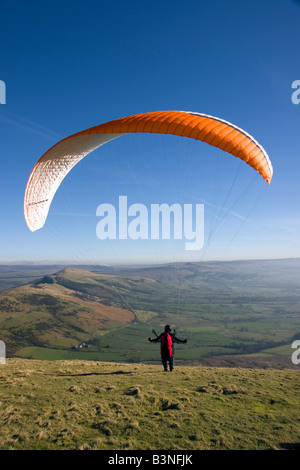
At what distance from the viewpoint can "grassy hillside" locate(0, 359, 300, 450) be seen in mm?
5703

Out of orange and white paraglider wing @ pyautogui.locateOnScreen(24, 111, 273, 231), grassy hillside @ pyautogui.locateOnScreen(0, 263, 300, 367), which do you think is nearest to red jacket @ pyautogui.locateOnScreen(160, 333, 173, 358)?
orange and white paraglider wing @ pyautogui.locateOnScreen(24, 111, 273, 231)

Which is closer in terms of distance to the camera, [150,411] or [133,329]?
[150,411]

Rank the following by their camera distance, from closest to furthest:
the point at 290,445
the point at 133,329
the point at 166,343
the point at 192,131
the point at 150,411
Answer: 1. the point at 290,445
2. the point at 150,411
3. the point at 192,131
4. the point at 166,343
5. the point at 133,329

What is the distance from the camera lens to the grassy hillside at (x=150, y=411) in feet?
18.7

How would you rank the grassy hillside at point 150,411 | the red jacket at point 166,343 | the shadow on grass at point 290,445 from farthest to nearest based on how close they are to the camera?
1. the red jacket at point 166,343
2. the grassy hillside at point 150,411
3. the shadow on grass at point 290,445

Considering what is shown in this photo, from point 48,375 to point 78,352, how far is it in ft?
179

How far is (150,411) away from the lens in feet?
23.7

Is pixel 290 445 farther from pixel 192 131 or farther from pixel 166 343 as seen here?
pixel 192 131

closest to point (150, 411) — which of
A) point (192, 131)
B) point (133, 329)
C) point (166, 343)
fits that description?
point (166, 343)

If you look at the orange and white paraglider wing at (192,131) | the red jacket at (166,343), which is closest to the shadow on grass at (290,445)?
the red jacket at (166,343)

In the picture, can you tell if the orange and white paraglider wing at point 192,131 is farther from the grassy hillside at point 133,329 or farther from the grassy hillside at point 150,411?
the grassy hillside at point 133,329

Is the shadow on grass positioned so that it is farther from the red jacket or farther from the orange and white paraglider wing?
the orange and white paraglider wing
